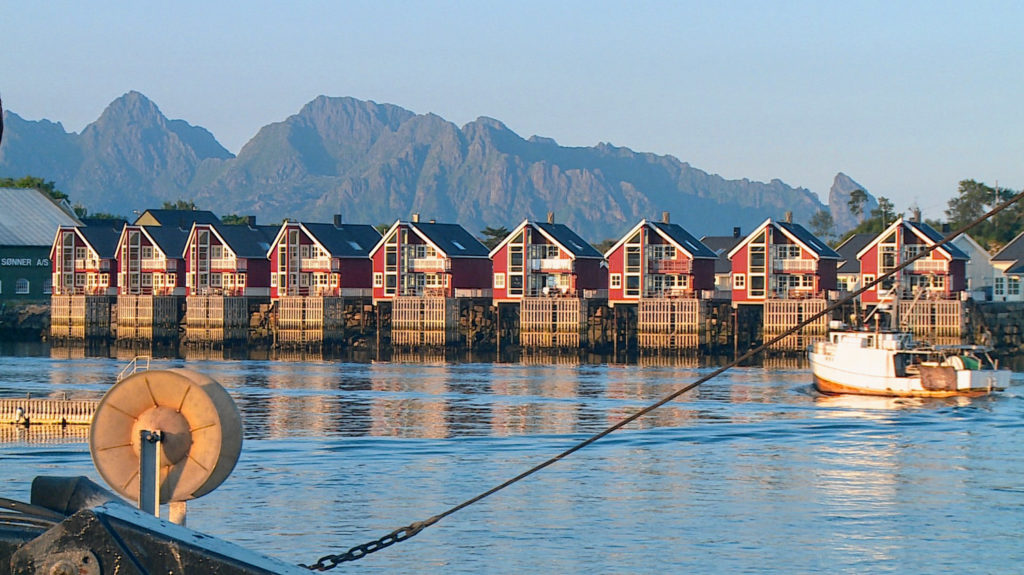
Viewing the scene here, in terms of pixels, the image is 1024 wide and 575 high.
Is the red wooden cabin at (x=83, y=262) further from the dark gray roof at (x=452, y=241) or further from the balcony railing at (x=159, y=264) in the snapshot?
the dark gray roof at (x=452, y=241)

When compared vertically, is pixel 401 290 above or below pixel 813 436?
above

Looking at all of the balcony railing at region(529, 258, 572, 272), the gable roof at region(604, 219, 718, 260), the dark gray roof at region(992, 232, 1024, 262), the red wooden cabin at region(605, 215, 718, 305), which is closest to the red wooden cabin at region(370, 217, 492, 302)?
the balcony railing at region(529, 258, 572, 272)

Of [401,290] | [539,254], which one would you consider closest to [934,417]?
[539,254]

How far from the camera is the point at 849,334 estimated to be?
171 feet

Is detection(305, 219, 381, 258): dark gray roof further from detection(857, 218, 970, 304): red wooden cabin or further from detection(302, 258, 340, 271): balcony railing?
detection(857, 218, 970, 304): red wooden cabin

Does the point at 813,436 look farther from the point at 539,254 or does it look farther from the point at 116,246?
the point at 116,246

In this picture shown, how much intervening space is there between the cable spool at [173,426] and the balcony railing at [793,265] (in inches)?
2905

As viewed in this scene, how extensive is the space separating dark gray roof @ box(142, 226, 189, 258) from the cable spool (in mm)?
93237

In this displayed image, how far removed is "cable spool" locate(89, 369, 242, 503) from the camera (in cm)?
855

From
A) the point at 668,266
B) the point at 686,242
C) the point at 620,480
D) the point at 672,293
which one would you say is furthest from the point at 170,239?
the point at 620,480

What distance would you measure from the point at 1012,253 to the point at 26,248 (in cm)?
7662

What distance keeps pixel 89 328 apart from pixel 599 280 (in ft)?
128

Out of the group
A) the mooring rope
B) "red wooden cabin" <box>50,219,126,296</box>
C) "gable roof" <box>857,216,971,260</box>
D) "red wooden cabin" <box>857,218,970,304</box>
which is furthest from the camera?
"red wooden cabin" <box>50,219,126,296</box>

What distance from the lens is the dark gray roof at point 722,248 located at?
3875 inches
